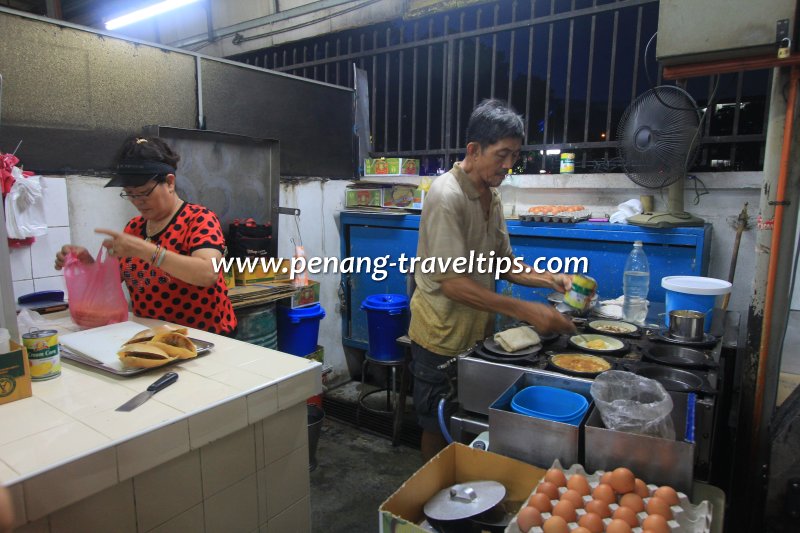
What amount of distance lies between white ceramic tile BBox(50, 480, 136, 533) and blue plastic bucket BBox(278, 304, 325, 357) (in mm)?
2401

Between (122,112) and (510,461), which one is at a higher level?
(122,112)

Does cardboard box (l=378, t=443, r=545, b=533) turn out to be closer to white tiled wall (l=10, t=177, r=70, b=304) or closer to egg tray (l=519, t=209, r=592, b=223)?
egg tray (l=519, t=209, r=592, b=223)

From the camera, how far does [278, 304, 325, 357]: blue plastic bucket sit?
3459 mm

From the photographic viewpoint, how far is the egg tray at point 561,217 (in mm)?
3115

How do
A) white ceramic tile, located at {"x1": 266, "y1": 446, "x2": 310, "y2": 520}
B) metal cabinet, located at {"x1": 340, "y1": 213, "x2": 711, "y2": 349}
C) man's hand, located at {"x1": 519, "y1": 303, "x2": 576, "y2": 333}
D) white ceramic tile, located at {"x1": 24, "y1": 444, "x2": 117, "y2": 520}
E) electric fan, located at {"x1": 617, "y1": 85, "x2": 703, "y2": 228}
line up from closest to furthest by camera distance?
white ceramic tile, located at {"x1": 24, "y1": 444, "x2": 117, "y2": 520}, white ceramic tile, located at {"x1": 266, "y1": 446, "x2": 310, "y2": 520}, man's hand, located at {"x1": 519, "y1": 303, "x2": 576, "y2": 333}, electric fan, located at {"x1": 617, "y1": 85, "x2": 703, "y2": 228}, metal cabinet, located at {"x1": 340, "y1": 213, "x2": 711, "y2": 349}

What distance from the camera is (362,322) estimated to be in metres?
4.31

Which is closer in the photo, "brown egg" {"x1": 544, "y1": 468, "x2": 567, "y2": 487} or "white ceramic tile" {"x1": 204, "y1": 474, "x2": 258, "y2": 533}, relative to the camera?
"brown egg" {"x1": 544, "y1": 468, "x2": 567, "y2": 487}

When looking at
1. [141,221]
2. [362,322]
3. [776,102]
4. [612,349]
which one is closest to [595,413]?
[612,349]

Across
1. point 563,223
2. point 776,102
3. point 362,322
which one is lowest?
point 362,322

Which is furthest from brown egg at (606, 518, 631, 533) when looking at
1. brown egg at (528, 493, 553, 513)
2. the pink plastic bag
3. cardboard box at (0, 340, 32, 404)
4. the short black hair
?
the pink plastic bag

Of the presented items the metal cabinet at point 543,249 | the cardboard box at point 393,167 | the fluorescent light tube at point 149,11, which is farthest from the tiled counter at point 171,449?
the fluorescent light tube at point 149,11

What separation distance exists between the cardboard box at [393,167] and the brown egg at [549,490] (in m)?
3.40

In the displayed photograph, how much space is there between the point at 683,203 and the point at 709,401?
199cm

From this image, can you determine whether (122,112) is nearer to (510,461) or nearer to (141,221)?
(141,221)
